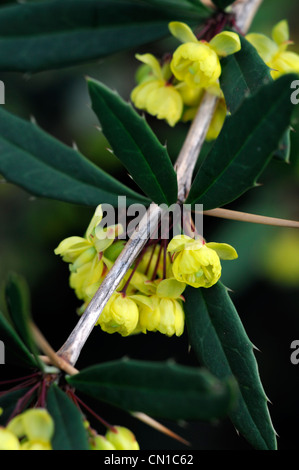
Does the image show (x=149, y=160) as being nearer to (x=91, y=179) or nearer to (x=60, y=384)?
(x=91, y=179)

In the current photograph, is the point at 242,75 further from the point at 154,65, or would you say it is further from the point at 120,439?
the point at 120,439

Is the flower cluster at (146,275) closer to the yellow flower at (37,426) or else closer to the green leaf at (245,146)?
the green leaf at (245,146)

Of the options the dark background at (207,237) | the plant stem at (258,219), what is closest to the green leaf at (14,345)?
the plant stem at (258,219)

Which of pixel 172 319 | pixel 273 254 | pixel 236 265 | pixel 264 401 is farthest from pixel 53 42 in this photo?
pixel 273 254

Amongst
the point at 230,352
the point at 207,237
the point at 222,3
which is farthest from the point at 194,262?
the point at 207,237

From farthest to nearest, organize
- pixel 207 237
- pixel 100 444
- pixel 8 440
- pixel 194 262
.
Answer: pixel 207 237
pixel 194 262
pixel 100 444
pixel 8 440

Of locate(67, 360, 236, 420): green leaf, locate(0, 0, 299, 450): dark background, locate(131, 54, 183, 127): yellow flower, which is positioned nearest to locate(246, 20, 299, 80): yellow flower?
locate(131, 54, 183, 127): yellow flower
